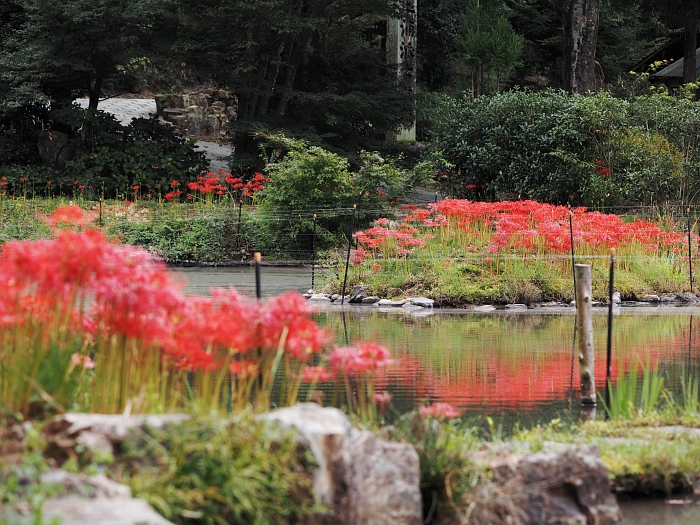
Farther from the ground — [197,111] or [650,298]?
[197,111]

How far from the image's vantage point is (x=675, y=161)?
1891 cm

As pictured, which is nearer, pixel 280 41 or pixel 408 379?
pixel 408 379

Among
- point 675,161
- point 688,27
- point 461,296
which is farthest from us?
point 688,27

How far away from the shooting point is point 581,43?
2272 cm

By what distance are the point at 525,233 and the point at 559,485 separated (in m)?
9.55

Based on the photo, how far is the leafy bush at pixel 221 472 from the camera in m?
4.23

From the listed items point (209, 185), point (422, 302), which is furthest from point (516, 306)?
point (209, 185)

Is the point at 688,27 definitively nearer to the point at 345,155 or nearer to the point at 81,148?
the point at 345,155

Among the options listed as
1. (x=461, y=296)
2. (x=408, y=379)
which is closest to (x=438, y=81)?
(x=461, y=296)

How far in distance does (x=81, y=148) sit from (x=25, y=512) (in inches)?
778

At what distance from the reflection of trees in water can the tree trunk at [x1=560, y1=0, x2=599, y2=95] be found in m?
10.6

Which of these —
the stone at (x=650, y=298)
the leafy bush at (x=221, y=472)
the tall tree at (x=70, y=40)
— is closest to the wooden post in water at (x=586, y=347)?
the leafy bush at (x=221, y=472)

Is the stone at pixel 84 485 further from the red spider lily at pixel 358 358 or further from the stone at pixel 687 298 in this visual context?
the stone at pixel 687 298

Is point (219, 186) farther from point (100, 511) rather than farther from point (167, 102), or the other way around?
point (100, 511)
